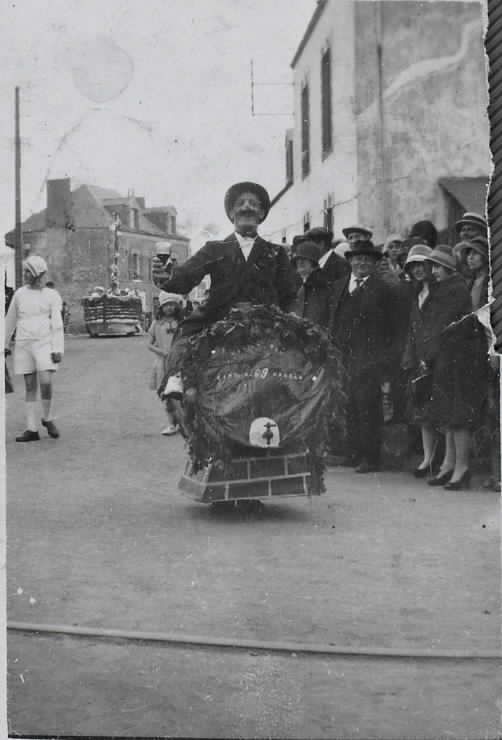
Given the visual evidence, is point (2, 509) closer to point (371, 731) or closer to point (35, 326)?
point (35, 326)

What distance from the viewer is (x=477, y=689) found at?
3320 mm

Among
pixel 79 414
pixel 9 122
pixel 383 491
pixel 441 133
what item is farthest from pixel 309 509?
pixel 9 122

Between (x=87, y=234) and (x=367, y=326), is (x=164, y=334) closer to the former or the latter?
(x=87, y=234)

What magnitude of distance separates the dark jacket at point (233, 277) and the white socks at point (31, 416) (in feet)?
2.41

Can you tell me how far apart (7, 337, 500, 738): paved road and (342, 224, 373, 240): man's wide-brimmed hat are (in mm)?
1026

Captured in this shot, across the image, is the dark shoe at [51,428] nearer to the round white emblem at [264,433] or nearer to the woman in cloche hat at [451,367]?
the round white emblem at [264,433]

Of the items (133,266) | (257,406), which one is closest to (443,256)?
(257,406)

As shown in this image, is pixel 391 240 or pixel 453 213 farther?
pixel 391 240

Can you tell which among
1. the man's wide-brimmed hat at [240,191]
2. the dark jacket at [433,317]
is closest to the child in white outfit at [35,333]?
the man's wide-brimmed hat at [240,191]

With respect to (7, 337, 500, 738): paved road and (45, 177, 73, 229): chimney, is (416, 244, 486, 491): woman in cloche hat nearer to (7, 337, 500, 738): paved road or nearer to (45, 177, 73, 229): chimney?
(7, 337, 500, 738): paved road

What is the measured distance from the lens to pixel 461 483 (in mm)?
4410

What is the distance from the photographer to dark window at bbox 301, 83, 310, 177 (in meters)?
4.08

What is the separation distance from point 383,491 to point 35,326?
1.65 meters

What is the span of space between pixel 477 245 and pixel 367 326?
0.95m
